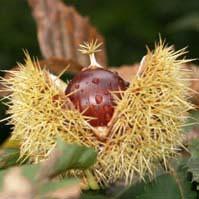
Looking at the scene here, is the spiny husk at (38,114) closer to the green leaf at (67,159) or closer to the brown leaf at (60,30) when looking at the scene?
the green leaf at (67,159)

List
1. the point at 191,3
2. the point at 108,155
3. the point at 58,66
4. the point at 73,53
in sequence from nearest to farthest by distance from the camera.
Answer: the point at 108,155 < the point at 58,66 < the point at 73,53 < the point at 191,3

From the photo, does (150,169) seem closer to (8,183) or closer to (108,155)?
(108,155)

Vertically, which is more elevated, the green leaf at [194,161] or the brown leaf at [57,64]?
the brown leaf at [57,64]

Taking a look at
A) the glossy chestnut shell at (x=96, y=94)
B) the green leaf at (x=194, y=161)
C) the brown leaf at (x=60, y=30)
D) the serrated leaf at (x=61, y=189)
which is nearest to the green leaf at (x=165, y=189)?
the green leaf at (x=194, y=161)

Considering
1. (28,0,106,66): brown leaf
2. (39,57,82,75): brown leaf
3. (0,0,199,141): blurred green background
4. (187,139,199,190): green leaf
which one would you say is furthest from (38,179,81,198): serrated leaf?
(0,0,199,141): blurred green background

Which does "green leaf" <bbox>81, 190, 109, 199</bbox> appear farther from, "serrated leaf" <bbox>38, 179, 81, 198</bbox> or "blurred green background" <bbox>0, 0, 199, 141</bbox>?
"blurred green background" <bbox>0, 0, 199, 141</bbox>

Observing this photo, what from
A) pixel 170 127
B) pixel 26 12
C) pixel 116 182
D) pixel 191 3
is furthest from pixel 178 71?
pixel 26 12
